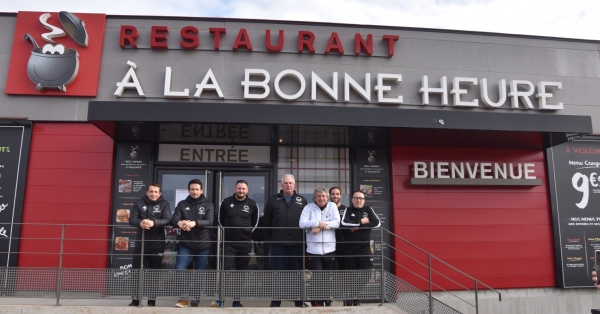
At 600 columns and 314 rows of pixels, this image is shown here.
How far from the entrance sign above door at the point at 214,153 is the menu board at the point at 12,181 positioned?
2432 millimetres

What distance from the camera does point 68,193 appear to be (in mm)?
8227

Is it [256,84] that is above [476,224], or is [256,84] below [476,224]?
above

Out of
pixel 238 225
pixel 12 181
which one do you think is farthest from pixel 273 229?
pixel 12 181

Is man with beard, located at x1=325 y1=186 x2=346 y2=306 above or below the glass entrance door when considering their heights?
below

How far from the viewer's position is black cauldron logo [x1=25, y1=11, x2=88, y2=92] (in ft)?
27.3

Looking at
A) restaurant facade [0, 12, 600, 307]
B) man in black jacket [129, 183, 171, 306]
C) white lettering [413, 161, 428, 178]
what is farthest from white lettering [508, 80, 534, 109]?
man in black jacket [129, 183, 171, 306]

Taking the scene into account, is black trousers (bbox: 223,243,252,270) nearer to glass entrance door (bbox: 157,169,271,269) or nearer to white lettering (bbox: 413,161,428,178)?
glass entrance door (bbox: 157,169,271,269)

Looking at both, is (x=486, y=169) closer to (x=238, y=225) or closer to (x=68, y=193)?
(x=238, y=225)

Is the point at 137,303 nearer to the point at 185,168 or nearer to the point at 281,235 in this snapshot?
the point at 281,235

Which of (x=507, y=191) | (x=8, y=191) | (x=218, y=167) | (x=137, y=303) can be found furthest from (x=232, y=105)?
(x=507, y=191)

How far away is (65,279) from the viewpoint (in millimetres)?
6180

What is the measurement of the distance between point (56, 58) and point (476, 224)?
870 centimetres

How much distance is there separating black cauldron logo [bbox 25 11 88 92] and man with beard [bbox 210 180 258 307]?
13.8ft

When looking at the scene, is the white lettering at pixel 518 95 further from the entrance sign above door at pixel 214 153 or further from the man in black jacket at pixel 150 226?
the man in black jacket at pixel 150 226
